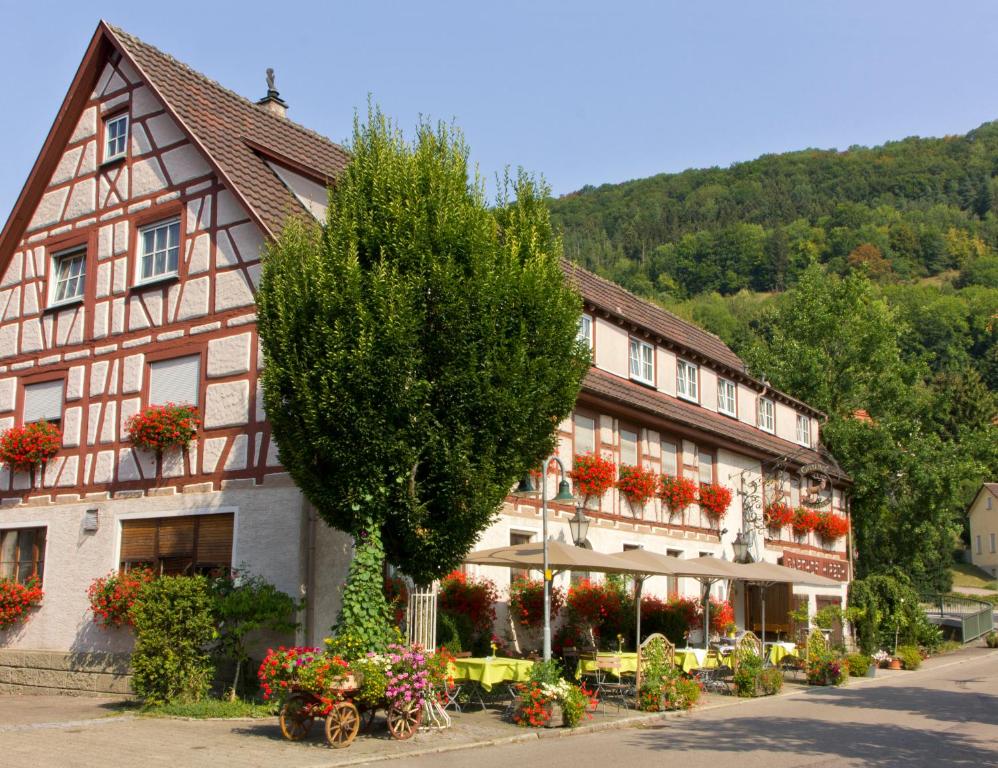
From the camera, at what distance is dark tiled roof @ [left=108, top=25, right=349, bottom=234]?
722 inches

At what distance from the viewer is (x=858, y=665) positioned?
82.4ft

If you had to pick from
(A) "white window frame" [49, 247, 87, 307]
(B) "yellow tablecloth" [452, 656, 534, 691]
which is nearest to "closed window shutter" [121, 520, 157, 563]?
(A) "white window frame" [49, 247, 87, 307]

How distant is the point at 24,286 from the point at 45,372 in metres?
2.13

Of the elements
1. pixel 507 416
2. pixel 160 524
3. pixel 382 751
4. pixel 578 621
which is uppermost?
pixel 507 416

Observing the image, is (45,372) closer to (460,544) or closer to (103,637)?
(103,637)

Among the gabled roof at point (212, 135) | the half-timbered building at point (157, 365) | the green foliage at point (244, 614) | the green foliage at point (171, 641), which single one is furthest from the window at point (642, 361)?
the green foliage at point (171, 641)

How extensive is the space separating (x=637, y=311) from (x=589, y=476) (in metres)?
7.84

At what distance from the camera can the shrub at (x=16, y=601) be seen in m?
19.4

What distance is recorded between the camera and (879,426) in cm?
3675

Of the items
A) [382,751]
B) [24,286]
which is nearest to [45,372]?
[24,286]

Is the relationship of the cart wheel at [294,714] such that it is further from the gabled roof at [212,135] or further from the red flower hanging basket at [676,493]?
the red flower hanging basket at [676,493]

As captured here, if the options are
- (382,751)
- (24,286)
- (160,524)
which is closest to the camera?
(382,751)

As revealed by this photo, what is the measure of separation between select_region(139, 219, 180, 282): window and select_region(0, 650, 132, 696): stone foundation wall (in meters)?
6.69

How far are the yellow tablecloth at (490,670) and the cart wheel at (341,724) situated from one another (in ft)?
8.01
